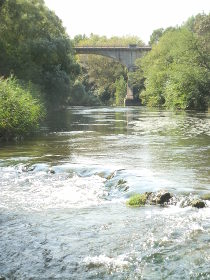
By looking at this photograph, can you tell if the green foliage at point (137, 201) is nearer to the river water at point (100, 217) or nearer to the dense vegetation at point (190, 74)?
the river water at point (100, 217)

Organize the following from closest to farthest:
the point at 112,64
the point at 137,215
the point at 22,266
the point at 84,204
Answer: the point at 22,266
the point at 137,215
the point at 84,204
the point at 112,64

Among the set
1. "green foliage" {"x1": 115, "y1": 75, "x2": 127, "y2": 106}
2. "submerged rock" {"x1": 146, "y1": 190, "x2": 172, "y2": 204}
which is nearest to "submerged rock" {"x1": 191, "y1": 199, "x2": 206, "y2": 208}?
"submerged rock" {"x1": 146, "y1": 190, "x2": 172, "y2": 204}

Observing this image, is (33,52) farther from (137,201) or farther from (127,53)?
(127,53)

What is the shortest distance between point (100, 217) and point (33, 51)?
1423 inches

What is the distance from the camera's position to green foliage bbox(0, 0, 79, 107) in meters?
40.6

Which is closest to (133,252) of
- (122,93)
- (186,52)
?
(186,52)

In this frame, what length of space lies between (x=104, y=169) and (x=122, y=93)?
83.0m

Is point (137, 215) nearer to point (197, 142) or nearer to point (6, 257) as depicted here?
point (6, 257)

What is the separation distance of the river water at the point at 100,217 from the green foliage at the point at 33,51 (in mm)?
25280

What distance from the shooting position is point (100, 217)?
28.0 ft

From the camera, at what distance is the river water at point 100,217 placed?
618 cm

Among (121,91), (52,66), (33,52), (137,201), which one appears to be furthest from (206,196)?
(121,91)

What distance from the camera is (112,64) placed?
108625 mm

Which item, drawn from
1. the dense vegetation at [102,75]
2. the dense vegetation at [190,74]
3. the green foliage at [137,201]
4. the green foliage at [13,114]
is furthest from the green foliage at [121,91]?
the green foliage at [137,201]
